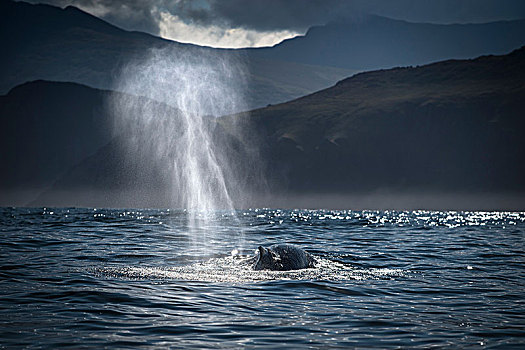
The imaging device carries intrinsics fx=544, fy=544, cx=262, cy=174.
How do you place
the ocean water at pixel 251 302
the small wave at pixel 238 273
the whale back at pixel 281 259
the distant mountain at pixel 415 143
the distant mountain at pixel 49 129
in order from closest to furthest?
the ocean water at pixel 251 302, the small wave at pixel 238 273, the whale back at pixel 281 259, the distant mountain at pixel 415 143, the distant mountain at pixel 49 129

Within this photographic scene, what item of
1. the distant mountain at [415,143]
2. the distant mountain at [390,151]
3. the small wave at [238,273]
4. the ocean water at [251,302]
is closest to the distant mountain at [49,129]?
the distant mountain at [390,151]

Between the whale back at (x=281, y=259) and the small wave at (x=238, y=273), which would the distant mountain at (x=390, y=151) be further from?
the small wave at (x=238, y=273)

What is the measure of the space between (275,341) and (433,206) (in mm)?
119207

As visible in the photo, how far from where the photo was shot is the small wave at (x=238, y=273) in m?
14.2

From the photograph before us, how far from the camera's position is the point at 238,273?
15.1 m

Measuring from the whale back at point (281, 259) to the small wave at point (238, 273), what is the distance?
0.35m

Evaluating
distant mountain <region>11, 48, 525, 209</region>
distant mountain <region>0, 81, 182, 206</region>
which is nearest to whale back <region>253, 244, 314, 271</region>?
distant mountain <region>11, 48, 525, 209</region>

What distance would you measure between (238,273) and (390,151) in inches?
4799

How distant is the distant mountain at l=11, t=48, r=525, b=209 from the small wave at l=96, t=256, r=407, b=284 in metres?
109

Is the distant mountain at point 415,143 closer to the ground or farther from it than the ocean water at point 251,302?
farther from it

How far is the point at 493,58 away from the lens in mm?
159500

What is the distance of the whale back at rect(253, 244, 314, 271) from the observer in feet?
52.3

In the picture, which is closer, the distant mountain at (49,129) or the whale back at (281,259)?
the whale back at (281,259)

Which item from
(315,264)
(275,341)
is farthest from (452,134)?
(275,341)
